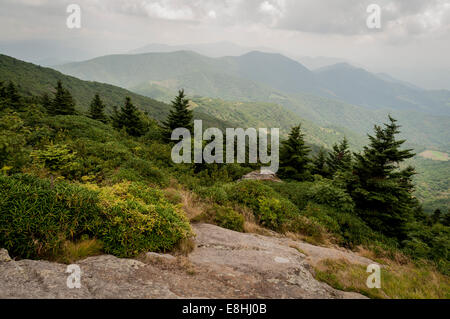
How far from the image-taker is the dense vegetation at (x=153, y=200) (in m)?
4.30

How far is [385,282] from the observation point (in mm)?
5125

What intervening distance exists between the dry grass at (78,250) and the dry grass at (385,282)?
4.77 meters

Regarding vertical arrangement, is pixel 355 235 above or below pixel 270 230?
below

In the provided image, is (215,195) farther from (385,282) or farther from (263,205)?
(385,282)

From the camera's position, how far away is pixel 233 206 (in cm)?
958

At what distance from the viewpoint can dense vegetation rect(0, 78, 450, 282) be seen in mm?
4297

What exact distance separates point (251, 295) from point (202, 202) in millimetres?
5418

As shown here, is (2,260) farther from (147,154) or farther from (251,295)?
(147,154)

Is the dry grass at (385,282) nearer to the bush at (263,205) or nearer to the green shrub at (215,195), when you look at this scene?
the bush at (263,205)

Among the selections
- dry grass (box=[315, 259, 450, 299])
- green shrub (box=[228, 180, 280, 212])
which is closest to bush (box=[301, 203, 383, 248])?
green shrub (box=[228, 180, 280, 212])

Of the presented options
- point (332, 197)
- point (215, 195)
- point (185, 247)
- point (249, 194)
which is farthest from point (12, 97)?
point (332, 197)

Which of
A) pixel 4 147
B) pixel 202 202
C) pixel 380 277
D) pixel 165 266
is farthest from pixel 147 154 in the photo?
pixel 380 277

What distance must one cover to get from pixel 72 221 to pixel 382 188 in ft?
50.3

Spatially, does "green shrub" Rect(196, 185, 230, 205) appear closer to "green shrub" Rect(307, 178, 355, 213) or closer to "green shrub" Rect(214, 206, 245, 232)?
"green shrub" Rect(214, 206, 245, 232)
